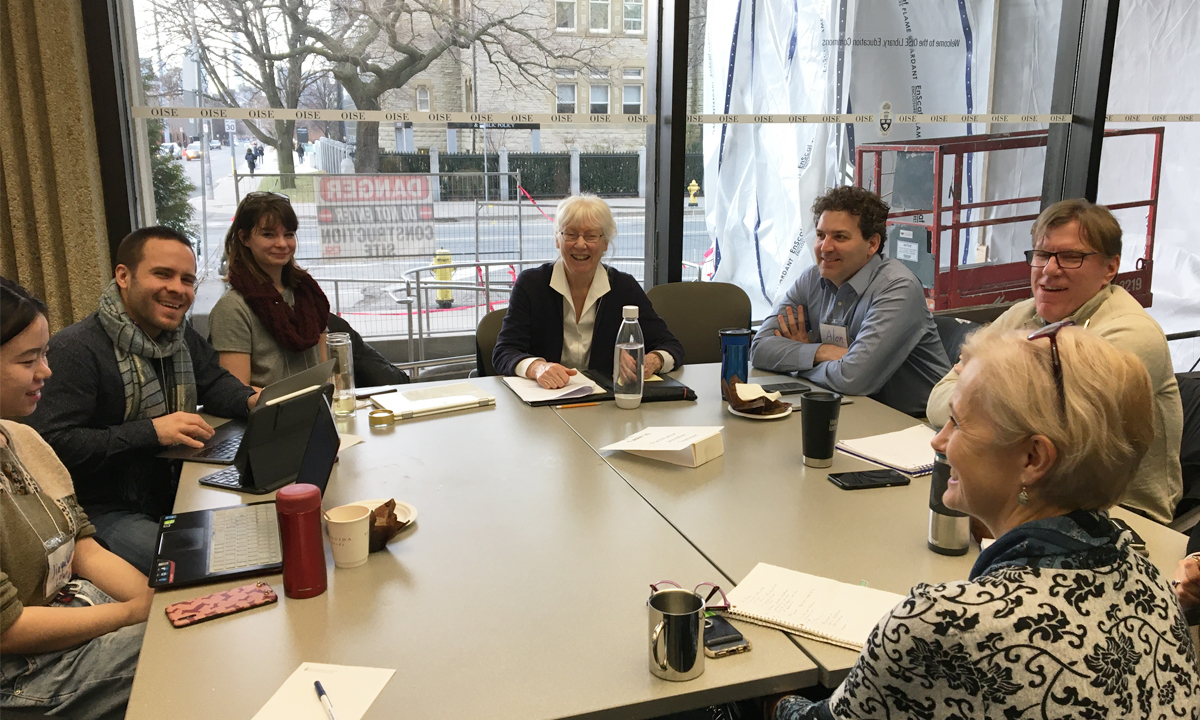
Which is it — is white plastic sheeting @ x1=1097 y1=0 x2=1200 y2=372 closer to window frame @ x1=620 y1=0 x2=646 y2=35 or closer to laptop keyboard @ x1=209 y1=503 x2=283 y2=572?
window frame @ x1=620 y1=0 x2=646 y2=35

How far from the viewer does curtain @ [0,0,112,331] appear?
298cm

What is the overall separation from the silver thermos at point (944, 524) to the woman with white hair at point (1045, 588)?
17.4 inches

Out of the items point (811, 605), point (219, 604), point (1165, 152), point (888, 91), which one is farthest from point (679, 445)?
point (1165, 152)

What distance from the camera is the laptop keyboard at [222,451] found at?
2111mm

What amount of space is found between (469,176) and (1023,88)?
2.94 m

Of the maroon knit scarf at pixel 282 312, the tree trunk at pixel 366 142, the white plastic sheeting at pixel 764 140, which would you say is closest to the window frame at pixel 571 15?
the white plastic sheeting at pixel 764 140

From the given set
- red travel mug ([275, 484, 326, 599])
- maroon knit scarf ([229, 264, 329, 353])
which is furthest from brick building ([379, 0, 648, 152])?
red travel mug ([275, 484, 326, 599])

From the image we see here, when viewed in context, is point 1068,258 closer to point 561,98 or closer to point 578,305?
point 578,305

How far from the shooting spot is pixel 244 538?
5.30 feet

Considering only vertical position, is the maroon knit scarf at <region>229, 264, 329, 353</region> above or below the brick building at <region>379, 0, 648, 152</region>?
below

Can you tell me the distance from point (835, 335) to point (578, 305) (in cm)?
94

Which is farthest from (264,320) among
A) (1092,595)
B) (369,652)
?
(1092,595)

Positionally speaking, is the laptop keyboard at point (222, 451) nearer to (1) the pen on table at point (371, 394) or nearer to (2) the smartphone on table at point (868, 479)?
(1) the pen on table at point (371, 394)

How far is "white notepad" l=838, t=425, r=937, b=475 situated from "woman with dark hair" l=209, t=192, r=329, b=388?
1819 mm
